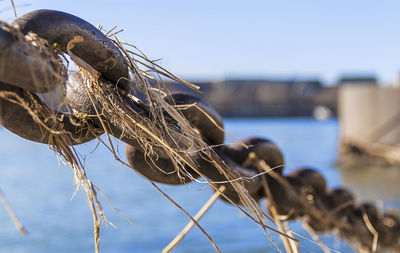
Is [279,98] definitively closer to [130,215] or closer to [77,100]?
[130,215]

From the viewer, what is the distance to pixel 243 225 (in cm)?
532

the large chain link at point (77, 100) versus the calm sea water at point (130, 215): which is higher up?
the large chain link at point (77, 100)

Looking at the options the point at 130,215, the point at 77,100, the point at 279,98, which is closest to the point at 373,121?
the point at 130,215

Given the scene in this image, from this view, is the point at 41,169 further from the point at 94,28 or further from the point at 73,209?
the point at 94,28

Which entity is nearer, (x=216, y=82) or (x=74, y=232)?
(x=74, y=232)

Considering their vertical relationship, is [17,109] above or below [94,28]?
below

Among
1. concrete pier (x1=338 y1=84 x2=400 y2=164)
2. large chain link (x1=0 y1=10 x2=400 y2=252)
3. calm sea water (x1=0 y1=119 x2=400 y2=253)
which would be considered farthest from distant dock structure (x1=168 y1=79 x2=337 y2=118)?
large chain link (x1=0 y1=10 x2=400 y2=252)

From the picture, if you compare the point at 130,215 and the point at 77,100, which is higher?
the point at 77,100

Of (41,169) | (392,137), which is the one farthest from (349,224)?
(41,169)

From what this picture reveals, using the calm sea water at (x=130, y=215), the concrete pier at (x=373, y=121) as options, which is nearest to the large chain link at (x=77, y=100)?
the calm sea water at (x=130, y=215)

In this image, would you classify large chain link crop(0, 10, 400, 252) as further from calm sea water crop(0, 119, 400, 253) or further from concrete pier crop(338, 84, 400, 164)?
concrete pier crop(338, 84, 400, 164)

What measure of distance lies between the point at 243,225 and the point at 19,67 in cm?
492

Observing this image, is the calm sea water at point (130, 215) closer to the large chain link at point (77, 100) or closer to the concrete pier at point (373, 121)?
the large chain link at point (77, 100)

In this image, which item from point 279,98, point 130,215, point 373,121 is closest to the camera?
point 130,215
